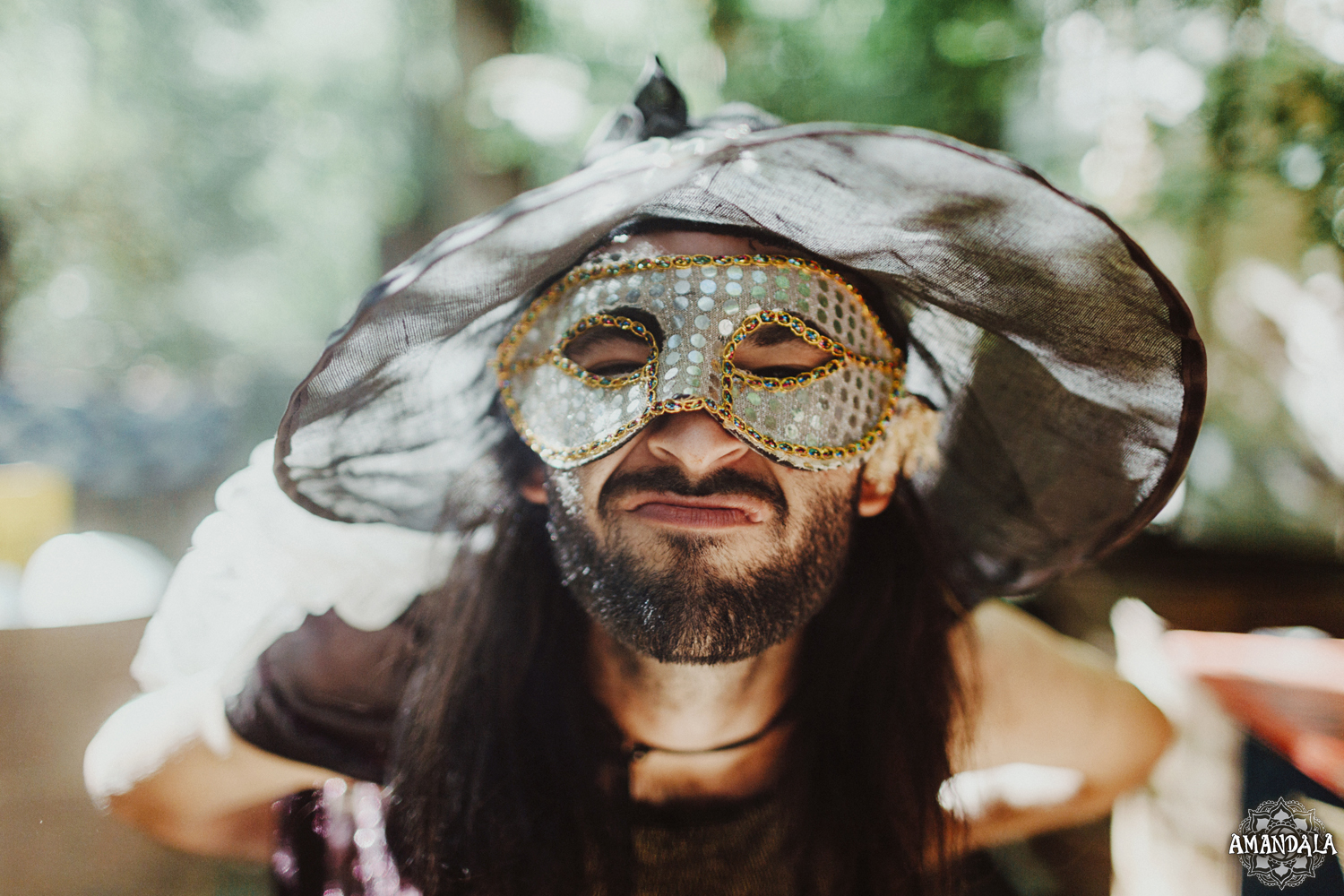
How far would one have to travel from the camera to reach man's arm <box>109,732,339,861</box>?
49.8 inches

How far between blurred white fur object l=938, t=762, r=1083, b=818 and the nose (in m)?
1.02

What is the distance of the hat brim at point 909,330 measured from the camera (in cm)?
92

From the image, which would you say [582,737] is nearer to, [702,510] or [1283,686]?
[702,510]

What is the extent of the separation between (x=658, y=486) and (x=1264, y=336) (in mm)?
2516

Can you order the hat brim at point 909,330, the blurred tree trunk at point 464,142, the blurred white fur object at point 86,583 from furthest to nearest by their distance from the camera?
1. the blurred tree trunk at point 464,142
2. the blurred white fur object at point 86,583
3. the hat brim at point 909,330

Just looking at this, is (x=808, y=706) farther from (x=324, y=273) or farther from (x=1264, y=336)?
(x=324, y=273)

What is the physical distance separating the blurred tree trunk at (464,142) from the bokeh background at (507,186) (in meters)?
0.01

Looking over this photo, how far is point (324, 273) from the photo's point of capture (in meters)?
5.29

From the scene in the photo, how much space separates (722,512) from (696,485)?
6cm

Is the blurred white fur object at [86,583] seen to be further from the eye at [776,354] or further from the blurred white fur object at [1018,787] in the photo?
the blurred white fur object at [1018,787]

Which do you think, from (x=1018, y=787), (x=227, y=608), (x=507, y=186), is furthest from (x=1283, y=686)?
(x=507, y=186)

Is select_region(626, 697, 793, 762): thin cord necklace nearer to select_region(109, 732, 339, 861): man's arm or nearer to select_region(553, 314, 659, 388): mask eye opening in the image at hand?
select_region(109, 732, 339, 861): man's arm

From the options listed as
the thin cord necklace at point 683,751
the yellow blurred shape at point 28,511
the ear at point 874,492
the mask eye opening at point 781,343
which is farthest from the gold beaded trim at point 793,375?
the yellow blurred shape at point 28,511

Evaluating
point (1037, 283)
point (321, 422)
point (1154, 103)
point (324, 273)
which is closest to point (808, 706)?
point (1037, 283)
